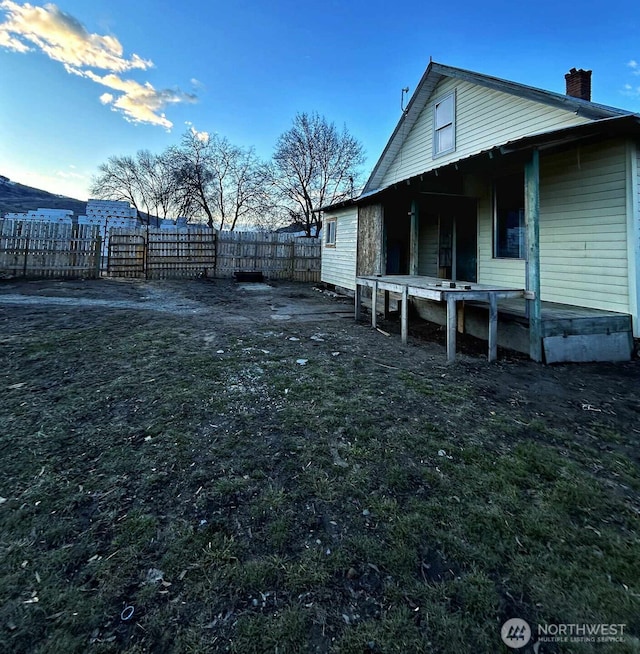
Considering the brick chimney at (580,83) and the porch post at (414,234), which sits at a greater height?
the brick chimney at (580,83)

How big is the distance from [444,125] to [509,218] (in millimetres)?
3655

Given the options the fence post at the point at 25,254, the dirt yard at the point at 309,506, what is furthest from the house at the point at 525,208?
the fence post at the point at 25,254

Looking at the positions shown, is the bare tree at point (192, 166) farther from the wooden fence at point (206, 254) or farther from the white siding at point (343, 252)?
the white siding at point (343, 252)

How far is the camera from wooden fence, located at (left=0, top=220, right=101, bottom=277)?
13023mm

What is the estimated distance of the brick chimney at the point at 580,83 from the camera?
7.84 m

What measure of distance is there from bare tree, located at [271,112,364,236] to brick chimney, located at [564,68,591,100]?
17.5 meters

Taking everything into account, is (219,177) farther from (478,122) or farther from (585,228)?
(585,228)

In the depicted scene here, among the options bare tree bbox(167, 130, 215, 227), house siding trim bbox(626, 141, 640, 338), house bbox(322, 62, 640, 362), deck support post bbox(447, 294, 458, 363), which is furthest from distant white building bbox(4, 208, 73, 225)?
house siding trim bbox(626, 141, 640, 338)

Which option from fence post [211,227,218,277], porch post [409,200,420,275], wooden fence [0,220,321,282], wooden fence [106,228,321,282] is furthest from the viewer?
fence post [211,227,218,277]

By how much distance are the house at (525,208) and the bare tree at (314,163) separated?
585 inches

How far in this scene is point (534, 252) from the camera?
496 cm

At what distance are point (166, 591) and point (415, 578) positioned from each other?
3.63 ft

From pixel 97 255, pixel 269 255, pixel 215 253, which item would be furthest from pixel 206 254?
pixel 97 255

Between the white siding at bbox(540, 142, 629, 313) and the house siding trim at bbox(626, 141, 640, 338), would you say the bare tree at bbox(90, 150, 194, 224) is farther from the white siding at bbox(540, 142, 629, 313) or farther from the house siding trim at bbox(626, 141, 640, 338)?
the house siding trim at bbox(626, 141, 640, 338)
